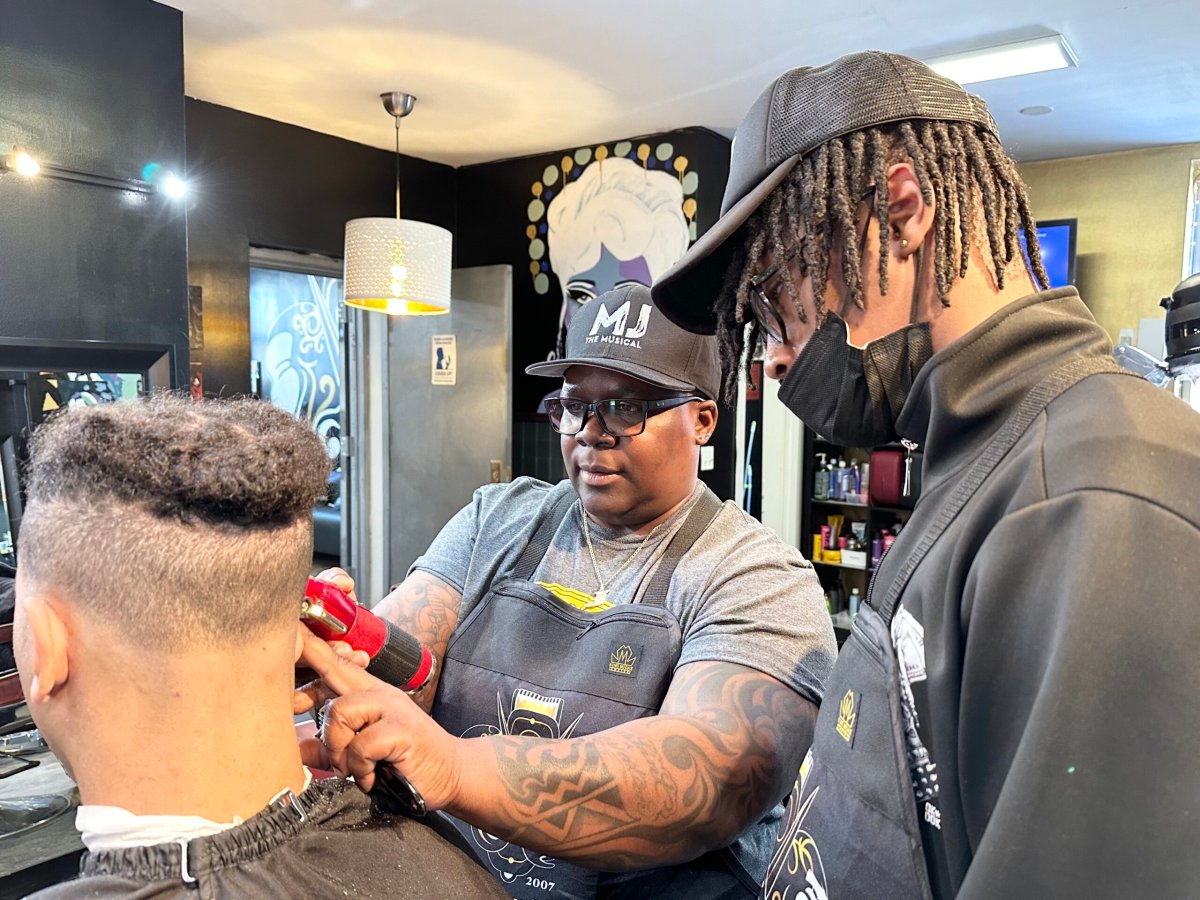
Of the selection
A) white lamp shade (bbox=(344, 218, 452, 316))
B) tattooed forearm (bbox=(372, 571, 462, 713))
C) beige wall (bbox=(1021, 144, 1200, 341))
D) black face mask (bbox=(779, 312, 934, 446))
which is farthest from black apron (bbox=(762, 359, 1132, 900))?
beige wall (bbox=(1021, 144, 1200, 341))

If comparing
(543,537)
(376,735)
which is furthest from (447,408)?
(376,735)

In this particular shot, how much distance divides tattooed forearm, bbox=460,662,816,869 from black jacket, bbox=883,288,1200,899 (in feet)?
1.58

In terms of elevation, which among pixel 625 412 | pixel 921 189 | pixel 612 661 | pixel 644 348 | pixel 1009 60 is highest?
pixel 1009 60

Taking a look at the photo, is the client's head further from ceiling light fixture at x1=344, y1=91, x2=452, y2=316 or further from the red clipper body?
ceiling light fixture at x1=344, y1=91, x2=452, y2=316

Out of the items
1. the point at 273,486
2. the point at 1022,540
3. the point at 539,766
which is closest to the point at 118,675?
the point at 273,486

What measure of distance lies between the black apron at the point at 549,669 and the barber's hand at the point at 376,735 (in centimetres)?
25

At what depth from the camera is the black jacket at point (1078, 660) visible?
0.54 meters

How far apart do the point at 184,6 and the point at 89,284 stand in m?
1.03

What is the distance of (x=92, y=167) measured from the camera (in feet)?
8.77

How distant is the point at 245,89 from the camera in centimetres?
371

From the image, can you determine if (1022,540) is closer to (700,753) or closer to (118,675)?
(700,753)

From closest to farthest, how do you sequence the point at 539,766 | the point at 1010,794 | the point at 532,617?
the point at 1010,794 < the point at 539,766 < the point at 532,617

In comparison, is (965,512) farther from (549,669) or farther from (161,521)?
(549,669)

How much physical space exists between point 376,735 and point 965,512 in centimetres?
67
